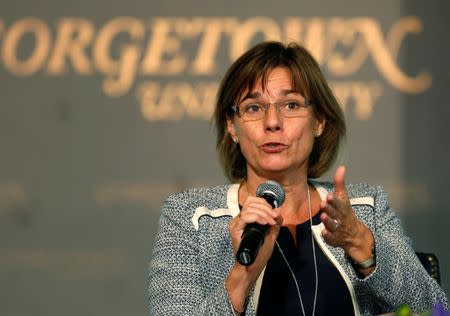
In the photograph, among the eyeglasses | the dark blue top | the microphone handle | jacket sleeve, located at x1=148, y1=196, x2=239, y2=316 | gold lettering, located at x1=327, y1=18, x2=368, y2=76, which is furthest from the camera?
gold lettering, located at x1=327, y1=18, x2=368, y2=76

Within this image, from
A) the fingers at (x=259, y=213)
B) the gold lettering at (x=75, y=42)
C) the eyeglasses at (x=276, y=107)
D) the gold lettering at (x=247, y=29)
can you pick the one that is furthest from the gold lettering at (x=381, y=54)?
the fingers at (x=259, y=213)

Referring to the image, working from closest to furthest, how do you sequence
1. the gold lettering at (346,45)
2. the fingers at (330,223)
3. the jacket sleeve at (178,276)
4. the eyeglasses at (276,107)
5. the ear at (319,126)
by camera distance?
the fingers at (330,223), the jacket sleeve at (178,276), the eyeglasses at (276,107), the ear at (319,126), the gold lettering at (346,45)

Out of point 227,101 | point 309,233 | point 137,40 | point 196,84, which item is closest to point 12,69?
point 137,40

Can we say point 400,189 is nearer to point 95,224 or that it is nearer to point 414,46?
point 414,46

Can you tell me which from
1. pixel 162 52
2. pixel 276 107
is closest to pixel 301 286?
pixel 276 107

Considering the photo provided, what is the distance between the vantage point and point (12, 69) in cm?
416

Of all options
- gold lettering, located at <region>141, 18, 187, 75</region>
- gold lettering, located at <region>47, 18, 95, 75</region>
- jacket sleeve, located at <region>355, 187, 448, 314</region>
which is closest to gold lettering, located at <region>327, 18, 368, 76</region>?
gold lettering, located at <region>141, 18, 187, 75</region>

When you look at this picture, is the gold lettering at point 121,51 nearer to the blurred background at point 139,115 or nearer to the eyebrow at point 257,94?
the blurred background at point 139,115

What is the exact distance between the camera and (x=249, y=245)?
194cm

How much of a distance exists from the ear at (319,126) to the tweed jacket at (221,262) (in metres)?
0.18

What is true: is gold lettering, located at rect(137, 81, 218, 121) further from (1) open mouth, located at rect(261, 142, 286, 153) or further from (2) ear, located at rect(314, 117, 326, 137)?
(1) open mouth, located at rect(261, 142, 286, 153)

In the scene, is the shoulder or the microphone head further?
the shoulder

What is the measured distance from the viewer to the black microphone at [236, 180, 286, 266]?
1924mm

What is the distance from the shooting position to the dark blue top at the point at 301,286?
2441mm
